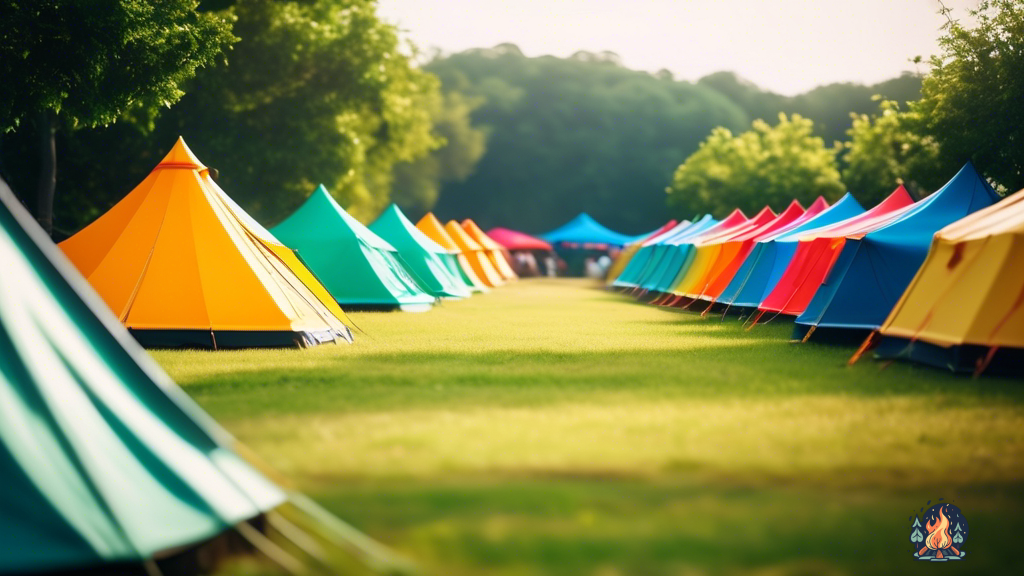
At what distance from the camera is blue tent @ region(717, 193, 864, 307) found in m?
21.8

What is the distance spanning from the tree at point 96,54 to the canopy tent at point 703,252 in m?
14.1

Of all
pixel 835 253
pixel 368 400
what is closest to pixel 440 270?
pixel 835 253

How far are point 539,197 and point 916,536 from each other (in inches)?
3224

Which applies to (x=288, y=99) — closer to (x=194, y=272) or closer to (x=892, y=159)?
(x=194, y=272)

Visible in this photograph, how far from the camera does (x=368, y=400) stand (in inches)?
379

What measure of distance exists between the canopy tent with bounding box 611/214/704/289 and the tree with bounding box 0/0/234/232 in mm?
21069

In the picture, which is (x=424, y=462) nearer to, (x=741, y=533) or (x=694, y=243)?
(x=741, y=533)

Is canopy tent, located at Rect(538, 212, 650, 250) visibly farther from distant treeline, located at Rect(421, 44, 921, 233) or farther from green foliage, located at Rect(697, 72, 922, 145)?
green foliage, located at Rect(697, 72, 922, 145)

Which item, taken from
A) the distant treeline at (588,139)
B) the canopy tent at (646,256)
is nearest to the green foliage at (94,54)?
the canopy tent at (646,256)

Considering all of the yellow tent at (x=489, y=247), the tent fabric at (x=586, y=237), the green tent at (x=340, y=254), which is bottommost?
the tent fabric at (x=586, y=237)

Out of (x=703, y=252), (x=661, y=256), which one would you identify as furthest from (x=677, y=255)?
(x=703, y=252)

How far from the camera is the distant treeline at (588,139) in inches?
3371

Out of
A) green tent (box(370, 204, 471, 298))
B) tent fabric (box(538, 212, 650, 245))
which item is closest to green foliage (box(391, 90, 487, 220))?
tent fabric (box(538, 212, 650, 245))

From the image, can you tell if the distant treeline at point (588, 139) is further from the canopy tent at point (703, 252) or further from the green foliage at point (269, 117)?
the canopy tent at point (703, 252)
